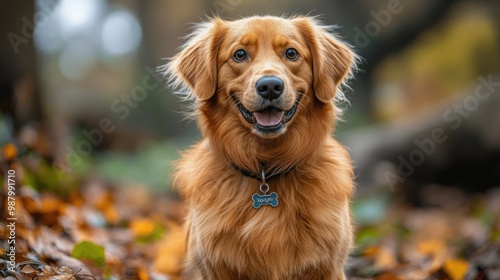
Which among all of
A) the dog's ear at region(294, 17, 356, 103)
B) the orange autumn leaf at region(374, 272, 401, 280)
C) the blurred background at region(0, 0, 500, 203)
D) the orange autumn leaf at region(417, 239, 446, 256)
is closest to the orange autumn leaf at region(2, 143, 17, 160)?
the blurred background at region(0, 0, 500, 203)

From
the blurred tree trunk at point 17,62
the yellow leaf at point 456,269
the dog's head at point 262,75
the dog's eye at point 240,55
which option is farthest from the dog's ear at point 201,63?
the blurred tree trunk at point 17,62

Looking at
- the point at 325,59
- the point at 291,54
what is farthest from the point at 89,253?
the point at 325,59

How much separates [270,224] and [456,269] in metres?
1.71

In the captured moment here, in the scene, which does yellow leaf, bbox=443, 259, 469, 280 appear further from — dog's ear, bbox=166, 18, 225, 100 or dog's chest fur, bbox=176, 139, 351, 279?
dog's ear, bbox=166, 18, 225, 100

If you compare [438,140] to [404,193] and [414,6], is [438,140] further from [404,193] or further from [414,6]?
[414,6]

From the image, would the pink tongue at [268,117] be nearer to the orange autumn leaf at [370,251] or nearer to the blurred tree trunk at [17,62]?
the orange autumn leaf at [370,251]

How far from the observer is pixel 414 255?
5.47 meters

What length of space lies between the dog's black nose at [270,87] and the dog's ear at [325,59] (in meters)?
0.45

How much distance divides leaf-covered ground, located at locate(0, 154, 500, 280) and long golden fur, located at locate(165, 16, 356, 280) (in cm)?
80

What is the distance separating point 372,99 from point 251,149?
36.9ft

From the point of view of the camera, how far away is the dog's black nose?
348 cm

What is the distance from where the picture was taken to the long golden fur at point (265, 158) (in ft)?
11.4

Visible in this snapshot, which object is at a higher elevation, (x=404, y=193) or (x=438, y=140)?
(x=438, y=140)

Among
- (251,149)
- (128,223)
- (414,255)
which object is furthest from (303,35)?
(128,223)
